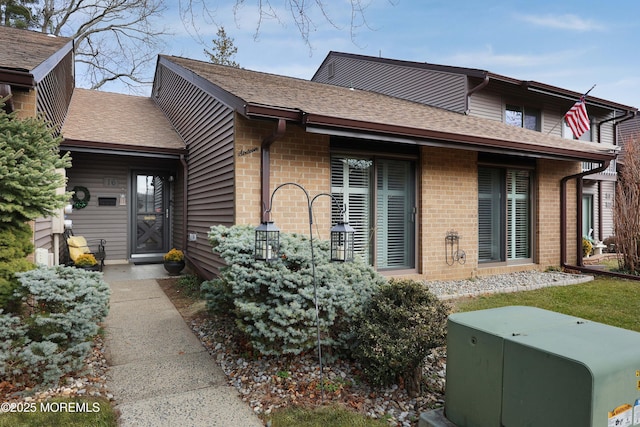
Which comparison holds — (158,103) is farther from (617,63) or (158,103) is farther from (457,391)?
(617,63)

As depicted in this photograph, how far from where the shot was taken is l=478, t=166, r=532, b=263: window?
26.5ft

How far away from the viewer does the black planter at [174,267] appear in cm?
779

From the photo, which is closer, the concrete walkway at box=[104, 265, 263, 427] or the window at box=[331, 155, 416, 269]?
the concrete walkway at box=[104, 265, 263, 427]

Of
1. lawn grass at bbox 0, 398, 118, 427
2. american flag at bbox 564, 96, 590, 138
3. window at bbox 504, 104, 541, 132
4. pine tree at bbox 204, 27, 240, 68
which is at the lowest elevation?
lawn grass at bbox 0, 398, 118, 427

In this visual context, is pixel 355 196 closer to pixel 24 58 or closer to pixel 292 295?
pixel 292 295

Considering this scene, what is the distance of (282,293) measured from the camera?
3.42 meters

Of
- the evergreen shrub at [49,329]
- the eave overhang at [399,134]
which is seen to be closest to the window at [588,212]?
the eave overhang at [399,134]

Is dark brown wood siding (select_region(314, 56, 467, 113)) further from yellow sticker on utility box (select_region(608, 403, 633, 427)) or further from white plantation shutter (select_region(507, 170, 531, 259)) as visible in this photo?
yellow sticker on utility box (select_region(608, 403, 633, 427))

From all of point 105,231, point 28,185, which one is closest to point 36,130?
Answer: point 28,185

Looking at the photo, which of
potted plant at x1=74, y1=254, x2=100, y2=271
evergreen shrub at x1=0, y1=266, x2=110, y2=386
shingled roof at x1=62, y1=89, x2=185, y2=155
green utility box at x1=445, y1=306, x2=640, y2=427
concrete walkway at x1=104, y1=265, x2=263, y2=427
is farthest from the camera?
shingled roof at x1=62, y1=89, x2=185, y2=155

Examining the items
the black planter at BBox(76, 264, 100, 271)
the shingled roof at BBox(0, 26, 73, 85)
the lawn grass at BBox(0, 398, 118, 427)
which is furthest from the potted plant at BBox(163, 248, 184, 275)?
the lawn grass at BBox(0, 398, 118, 427)

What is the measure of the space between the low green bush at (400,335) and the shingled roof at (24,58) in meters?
4.36

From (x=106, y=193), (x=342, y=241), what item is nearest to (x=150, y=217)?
(x=106, y=193)

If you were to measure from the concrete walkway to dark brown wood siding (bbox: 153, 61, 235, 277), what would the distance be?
1.50 m
